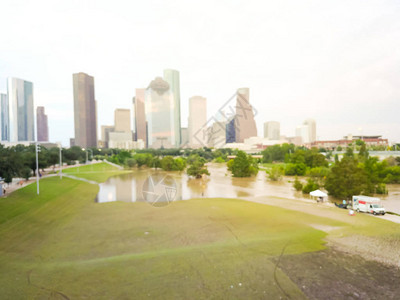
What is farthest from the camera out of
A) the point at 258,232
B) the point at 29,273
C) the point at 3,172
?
the point at 3,172

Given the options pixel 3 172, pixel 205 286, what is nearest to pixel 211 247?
pixel 205 286

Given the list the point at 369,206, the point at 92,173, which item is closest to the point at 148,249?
the point at 369,206

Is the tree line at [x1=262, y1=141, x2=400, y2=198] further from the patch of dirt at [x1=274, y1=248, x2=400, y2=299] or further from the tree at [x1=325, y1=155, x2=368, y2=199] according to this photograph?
the patch of dirt at [x1=274, y1=248, x2=400, y2=299]

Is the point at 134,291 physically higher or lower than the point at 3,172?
lower

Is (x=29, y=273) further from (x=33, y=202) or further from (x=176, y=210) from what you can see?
(x=33, y=202)

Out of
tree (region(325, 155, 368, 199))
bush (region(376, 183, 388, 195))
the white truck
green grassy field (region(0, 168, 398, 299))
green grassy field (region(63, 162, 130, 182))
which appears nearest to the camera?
green grassy field (region(0, 168, 398, 299))

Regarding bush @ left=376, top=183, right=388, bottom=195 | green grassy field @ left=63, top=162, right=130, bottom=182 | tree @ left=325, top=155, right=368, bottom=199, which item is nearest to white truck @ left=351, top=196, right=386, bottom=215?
tree @ left=325, top=155, right=368, bottom=199

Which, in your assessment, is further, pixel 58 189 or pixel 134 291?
pixel 58 189

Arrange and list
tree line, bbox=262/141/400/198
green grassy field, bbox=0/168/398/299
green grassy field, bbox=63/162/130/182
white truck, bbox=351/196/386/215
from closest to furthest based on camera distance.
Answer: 1. green grassy field, bbox=0/168/398/299
2. white truck, bbox=351/196/386/215
3. tree line, bbox=262/141/400/198
4. green grassy field, bbox=63/162/130/182
